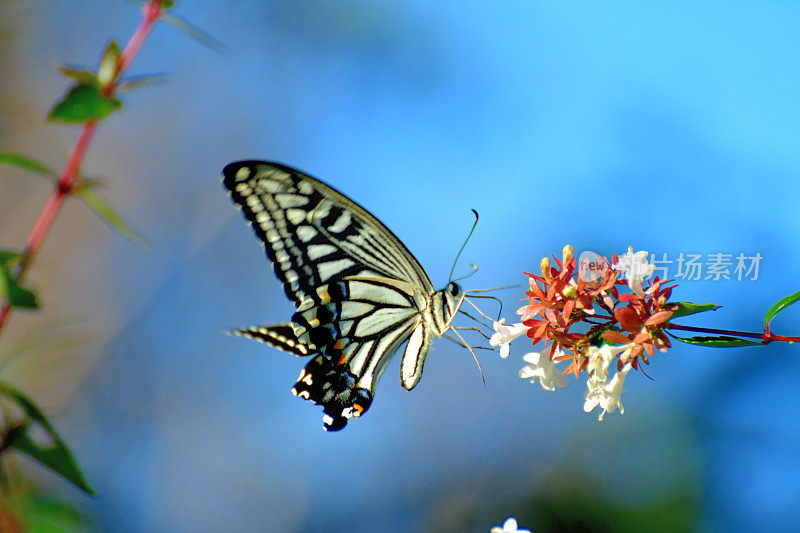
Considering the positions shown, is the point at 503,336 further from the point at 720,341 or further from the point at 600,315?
the point at 720,341

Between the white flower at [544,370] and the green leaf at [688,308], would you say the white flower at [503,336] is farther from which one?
the green leaf at [688,308]

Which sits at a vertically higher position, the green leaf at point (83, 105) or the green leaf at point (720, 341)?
the green leaf at point (720, 341)

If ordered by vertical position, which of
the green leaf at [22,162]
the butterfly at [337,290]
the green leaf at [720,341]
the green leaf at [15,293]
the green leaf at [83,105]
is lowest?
the green leaf at [15,293]

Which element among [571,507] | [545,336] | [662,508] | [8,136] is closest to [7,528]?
[545,336]

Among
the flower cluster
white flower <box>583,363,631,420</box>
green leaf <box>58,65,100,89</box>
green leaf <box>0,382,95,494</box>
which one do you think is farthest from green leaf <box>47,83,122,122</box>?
white flower <box>583,363,631,420</box>

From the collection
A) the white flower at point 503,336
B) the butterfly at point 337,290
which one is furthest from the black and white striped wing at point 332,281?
the white flower at point 503,336

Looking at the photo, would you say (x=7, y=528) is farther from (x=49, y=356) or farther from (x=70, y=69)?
(x=70, y=69)
